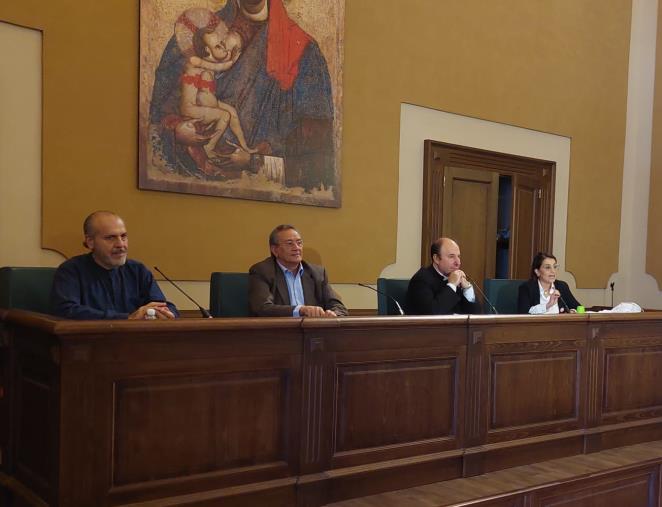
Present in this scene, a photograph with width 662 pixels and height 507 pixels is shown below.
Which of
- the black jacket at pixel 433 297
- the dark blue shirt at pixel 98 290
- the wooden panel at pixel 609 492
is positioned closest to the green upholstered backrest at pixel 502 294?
the black jacket at pixel 433 297

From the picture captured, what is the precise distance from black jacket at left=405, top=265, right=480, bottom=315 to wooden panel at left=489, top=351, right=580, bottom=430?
617 mm

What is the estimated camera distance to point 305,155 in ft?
15.9

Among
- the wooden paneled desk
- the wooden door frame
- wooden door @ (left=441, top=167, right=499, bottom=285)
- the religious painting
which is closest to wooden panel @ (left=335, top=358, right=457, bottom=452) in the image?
the wooden paneled desk

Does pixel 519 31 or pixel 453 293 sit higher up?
pixel 519 31

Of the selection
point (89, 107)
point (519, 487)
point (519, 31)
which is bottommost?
point (519, 487)

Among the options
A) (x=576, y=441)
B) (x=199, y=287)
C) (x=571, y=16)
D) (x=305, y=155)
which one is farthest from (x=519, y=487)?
(x=571, y=16)

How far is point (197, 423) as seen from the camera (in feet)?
7.91

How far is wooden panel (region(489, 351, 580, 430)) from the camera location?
3234mm

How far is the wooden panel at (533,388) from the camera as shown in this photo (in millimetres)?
3234

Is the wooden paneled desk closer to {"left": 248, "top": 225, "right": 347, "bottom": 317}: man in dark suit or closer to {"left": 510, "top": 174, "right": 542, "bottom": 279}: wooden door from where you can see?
{"left": 248, "top": 225, "right": 347, "bottom": 317}: man in dark suit

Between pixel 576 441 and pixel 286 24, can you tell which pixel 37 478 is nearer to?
pixel 576 441

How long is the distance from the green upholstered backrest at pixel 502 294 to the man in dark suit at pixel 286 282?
1.31 meters

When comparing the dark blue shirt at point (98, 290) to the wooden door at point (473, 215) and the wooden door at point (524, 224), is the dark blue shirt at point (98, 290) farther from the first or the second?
the wooden door at point (524, 224)

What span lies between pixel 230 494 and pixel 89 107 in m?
2.54
